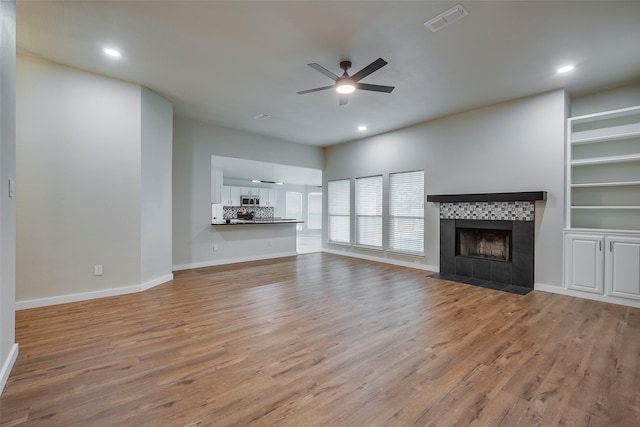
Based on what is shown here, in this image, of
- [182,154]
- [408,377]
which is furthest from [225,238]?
[408,377]

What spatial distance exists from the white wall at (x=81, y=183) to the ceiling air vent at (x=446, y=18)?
379 centimetres

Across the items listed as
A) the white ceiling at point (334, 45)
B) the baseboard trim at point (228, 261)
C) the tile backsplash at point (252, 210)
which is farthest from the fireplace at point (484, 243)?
the tile backsplash at point (252, 210)

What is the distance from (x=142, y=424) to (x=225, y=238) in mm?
4768

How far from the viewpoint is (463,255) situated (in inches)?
200

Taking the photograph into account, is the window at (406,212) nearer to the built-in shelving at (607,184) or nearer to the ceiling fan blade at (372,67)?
the built-in shelving at (607,184)

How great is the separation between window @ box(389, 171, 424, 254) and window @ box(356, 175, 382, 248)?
0.34m

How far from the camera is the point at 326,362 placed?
217 cm

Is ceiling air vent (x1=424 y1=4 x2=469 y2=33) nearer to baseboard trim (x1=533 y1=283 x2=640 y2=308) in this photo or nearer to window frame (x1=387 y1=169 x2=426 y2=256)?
window frame (x1=387 y1=169 x2=426 y2=256)

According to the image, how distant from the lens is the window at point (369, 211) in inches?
260

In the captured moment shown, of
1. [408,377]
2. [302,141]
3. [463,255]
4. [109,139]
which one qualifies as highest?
[302,141]

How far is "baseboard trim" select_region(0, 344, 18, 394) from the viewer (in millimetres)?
1805

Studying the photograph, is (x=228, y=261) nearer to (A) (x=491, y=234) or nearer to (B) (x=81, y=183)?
(B) (x=81, y=183)

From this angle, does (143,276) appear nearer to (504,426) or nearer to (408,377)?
(408,377)

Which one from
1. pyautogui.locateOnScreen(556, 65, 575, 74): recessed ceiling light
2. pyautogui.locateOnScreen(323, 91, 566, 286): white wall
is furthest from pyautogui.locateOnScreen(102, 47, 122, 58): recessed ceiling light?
pyautogui.locateOnScreen(556, 65, 575, 74): recessed ceiling light
